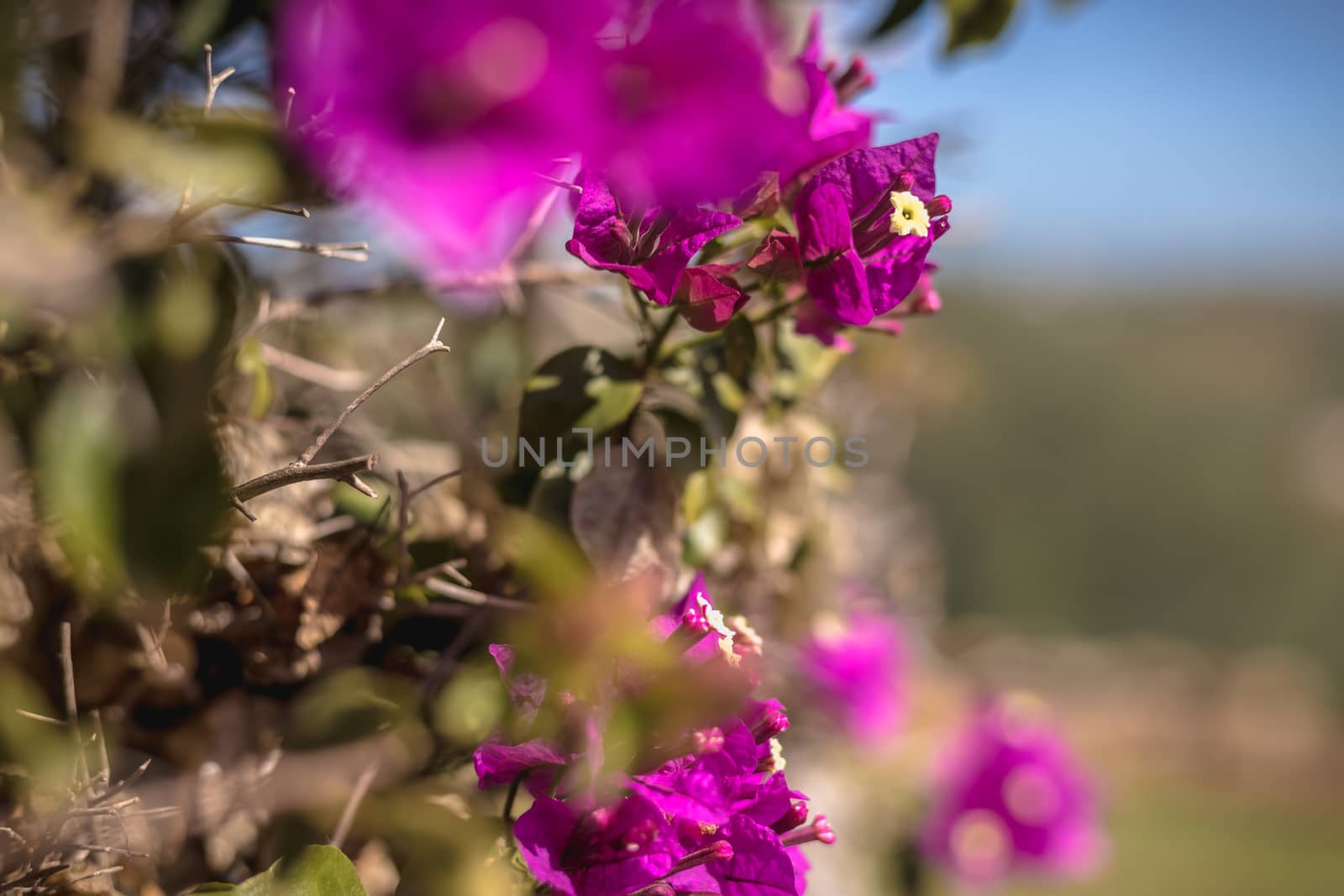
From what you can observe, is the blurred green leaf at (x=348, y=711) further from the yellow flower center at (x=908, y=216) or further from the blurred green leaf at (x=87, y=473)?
the yellow flower center at (x=908, y=216)

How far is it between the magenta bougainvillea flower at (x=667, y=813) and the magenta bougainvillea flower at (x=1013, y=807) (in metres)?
0.50

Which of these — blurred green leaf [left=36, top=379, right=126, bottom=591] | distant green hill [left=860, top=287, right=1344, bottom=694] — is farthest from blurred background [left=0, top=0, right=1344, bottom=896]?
distant green hill [left=860, top=287, right=1344, bottom=694]

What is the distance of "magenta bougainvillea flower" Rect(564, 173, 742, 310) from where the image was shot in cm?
26

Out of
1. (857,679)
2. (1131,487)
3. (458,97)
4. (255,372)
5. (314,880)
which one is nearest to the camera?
(458,97)

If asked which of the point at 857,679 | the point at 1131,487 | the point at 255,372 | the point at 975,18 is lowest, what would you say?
the point at 1131,487

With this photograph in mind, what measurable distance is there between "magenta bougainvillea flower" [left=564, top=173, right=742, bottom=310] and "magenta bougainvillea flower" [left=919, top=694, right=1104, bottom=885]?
0.60 m

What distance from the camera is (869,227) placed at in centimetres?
28

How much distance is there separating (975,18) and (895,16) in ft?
0.12

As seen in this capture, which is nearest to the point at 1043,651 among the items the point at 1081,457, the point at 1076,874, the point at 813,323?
the point at 1081,457

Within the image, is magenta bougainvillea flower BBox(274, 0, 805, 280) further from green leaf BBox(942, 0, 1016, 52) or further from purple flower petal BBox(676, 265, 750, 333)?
green leaf BBox(942, 0, 1016, 52)

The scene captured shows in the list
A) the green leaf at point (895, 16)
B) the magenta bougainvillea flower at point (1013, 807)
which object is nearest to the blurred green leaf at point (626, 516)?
the green leaf at point (895, 16)

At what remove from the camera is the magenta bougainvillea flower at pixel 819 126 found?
29 cm

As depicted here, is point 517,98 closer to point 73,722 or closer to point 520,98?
point 520,98

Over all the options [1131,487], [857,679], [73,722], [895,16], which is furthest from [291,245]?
[1131,487]
